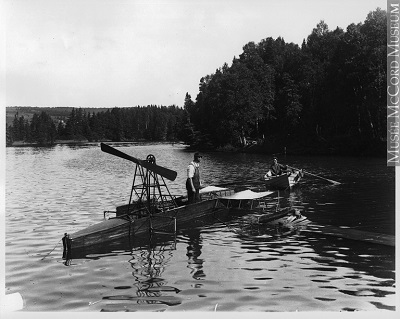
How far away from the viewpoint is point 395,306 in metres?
10.8

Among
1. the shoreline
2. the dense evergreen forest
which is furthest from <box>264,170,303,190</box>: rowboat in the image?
the shoreline

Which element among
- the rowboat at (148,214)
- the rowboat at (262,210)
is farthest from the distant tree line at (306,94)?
the rowboat at (148,214)

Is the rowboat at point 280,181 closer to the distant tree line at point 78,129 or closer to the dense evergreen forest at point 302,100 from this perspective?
the dense evergreen forest at point 302,100

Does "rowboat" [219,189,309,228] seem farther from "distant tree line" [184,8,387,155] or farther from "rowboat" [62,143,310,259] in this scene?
"distant tree line" [184,8,387,155]

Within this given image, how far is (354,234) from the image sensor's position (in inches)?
680

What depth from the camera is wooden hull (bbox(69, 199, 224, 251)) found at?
1566 centimetres

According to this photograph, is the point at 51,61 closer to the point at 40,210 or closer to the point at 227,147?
the point at 40,210

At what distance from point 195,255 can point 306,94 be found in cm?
7234

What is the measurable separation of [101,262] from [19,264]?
2891 mm

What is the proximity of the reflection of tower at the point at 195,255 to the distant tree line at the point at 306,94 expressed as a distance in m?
36.8

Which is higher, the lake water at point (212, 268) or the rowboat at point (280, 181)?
the rowboat at point (280, 181)

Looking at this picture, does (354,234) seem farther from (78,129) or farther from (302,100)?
(78,129)

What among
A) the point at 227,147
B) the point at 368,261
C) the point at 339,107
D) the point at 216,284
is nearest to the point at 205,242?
the point at 216,284

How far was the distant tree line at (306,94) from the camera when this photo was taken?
182 feet
